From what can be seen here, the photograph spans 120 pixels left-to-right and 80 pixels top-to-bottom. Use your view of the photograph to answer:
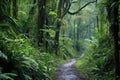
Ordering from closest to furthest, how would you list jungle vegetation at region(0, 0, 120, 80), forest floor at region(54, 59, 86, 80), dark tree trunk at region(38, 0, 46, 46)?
jungle vegetation at region(0, 0, 120, 80)
forest floor at region(54, 59, 86, 80)
dark tree trunk at region(38, 0, 46, 46)

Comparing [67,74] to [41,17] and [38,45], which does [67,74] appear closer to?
[38,45]

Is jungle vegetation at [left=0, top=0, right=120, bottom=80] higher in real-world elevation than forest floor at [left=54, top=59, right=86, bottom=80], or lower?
higher

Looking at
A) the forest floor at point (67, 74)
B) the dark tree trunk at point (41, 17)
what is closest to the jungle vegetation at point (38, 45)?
the dark tree trunk at point (41, 17)

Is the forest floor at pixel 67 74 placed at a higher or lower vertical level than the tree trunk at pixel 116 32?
lower

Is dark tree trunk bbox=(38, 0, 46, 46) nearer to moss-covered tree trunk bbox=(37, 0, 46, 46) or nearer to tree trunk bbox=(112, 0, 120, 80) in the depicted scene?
moss-covered tree trunk bbox=(37, 0, 46, 46)

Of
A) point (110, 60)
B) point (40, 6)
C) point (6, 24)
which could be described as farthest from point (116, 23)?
A: point (40, 6)

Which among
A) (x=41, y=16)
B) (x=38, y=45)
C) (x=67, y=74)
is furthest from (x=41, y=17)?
(x=67, y=74)

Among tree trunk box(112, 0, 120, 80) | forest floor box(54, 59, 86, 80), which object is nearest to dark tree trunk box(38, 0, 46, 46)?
forest floor box(54, 59, 86, 80)

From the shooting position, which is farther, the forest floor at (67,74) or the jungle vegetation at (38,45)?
the forest floor at (67,74)

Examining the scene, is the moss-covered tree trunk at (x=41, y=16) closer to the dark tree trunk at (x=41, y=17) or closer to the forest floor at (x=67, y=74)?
the dark tree trunk at (x=41, y=17)

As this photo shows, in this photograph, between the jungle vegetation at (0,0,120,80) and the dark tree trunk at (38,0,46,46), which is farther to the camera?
the dark tree trunk at (38,0,46,46)

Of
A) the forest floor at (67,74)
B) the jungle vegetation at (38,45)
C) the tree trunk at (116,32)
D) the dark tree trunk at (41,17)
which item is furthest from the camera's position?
the dark tree trunk at (41,17)

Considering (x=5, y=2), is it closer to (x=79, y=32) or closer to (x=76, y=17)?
(x=76, y=17)

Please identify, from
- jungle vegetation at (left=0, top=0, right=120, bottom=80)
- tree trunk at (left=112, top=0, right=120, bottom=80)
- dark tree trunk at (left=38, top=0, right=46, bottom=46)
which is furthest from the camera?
dark tree trunk at (left=38, top=0, right=46, bottom=46)
